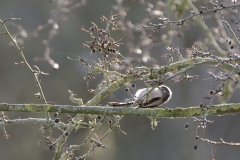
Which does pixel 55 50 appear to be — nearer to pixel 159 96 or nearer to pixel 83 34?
pixel 83 34

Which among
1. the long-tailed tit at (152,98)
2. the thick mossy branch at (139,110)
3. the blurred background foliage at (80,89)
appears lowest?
the thick mossy branch at (139,110)

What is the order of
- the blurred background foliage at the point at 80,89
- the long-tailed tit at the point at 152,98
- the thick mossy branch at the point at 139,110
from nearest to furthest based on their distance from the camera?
1. the thick mossy branch at the point at 139,110
2. the long-tailed tit at the point at 152,98
3. the blurred background foliage at the point at 80,89

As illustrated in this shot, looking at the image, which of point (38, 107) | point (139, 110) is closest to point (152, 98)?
point (139, 110)

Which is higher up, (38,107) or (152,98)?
(152,98)

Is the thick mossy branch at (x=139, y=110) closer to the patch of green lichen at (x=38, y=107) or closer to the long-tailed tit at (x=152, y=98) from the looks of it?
the patch of green lichen at (x=38, y=107)

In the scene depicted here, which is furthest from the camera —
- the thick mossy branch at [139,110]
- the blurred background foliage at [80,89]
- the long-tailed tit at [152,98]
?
the blurred background foliage at [80,89]

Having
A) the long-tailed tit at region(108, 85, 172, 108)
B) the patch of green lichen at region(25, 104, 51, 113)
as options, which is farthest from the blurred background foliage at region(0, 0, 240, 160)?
the patch of green lichen at region(25, 104, 51, 113)

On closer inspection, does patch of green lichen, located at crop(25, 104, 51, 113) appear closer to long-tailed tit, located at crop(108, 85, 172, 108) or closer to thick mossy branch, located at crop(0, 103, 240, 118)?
thick mossy branch, located at crop(0, 103, 240, 118)

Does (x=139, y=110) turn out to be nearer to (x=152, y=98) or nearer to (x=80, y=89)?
(x=152, y=98)

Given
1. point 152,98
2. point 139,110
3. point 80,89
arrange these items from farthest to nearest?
point 80,89, point 152,98, point 139,110

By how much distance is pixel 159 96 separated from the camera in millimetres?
4098

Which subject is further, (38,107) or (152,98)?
(152,98)

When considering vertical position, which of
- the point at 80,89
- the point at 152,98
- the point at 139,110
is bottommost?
the point at 139,110

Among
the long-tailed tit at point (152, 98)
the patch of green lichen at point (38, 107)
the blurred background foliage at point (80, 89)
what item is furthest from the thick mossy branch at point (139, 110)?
the blurred background foliage at point (80, 89)
